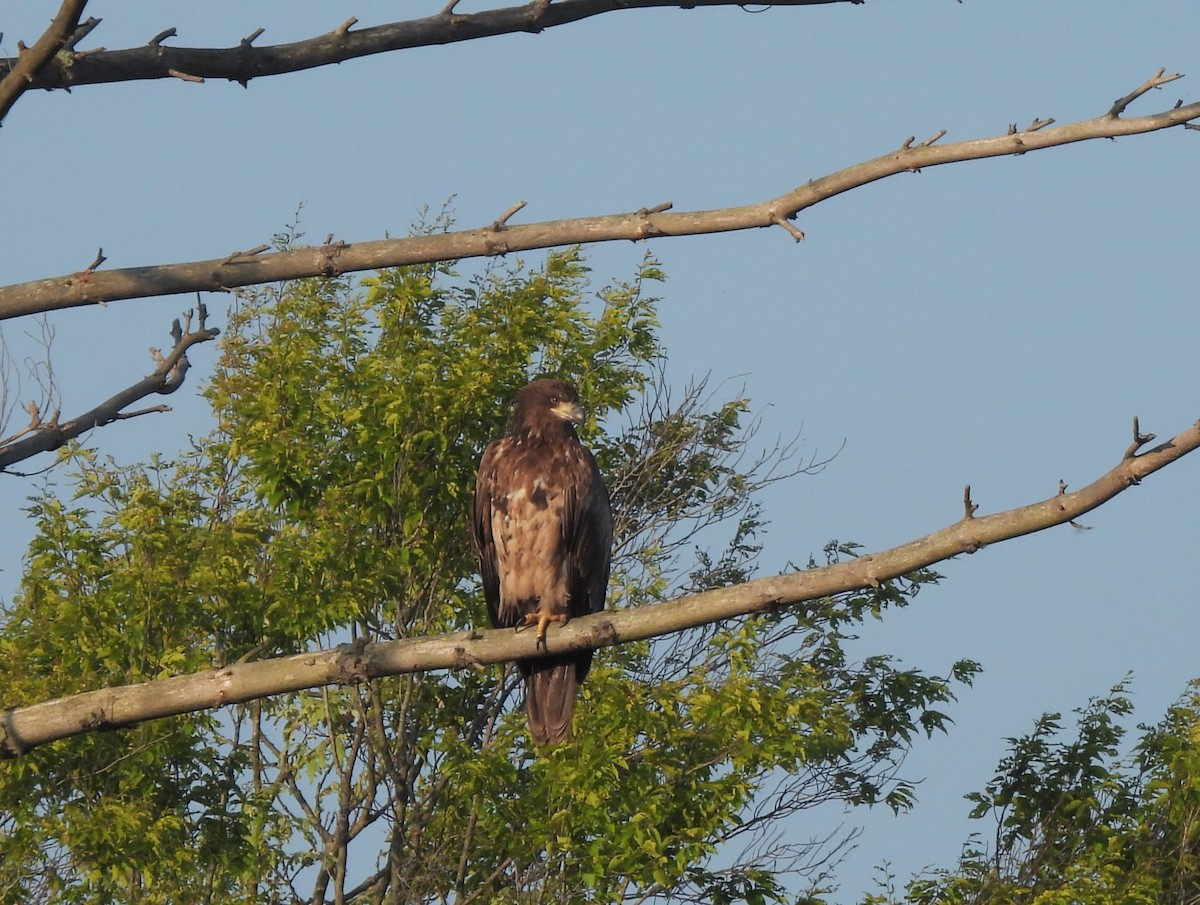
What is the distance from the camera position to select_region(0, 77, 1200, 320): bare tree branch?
208 inches

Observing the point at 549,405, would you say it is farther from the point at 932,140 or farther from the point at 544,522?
the point at 932,140

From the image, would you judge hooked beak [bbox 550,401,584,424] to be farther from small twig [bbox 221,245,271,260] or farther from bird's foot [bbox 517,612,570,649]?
small twig [bbox 221,245,271,260]

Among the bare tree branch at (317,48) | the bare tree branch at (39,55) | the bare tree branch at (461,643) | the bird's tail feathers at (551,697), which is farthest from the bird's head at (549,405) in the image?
the bare tree branch at (39,55)

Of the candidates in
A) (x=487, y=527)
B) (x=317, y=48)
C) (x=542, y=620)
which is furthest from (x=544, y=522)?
(x=317, y=48)

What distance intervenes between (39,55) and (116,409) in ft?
4.54

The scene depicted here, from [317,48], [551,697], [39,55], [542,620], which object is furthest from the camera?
[551,697]

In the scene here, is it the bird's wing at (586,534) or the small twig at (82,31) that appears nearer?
the small twig at (82,31)

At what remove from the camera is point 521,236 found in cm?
532

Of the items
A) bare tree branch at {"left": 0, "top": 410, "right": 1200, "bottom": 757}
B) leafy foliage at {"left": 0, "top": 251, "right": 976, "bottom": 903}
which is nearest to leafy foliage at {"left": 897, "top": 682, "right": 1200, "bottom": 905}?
leafy foliage at {"left": 0, "top": 251, "right": 976, "bottom": 903}

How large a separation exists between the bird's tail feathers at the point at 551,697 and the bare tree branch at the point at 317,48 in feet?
15.2

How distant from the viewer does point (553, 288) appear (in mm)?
19719

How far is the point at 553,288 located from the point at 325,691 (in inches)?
202

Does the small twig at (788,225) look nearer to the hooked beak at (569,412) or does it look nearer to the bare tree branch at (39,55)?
the bare tree branch at (39,55)

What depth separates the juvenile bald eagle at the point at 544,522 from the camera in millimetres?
10000
